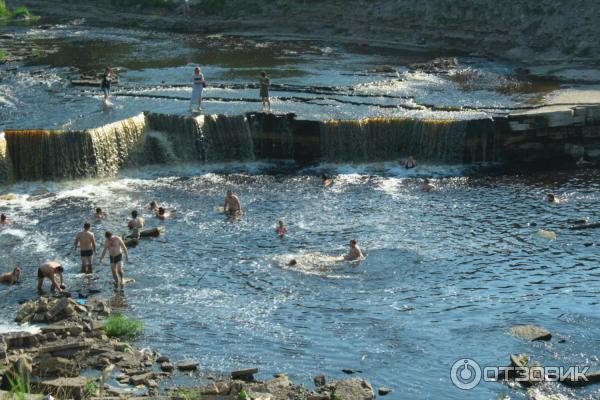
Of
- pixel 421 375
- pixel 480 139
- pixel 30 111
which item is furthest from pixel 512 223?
pixel 30 111

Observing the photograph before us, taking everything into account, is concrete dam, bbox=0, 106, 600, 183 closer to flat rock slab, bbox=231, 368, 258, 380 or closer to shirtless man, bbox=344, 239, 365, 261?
shirtless man, bbox=344, 239, 365, 261

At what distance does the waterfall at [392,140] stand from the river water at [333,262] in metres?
0.79

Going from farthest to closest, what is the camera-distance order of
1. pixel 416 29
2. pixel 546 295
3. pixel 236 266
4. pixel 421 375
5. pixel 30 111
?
pixel 416 29 → pixel 30 111 → pixel 236 266 → pixel 546 295 → pixel 421 375

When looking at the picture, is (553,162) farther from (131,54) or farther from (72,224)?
(131,54)

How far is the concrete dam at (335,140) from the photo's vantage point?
32781 millimetres

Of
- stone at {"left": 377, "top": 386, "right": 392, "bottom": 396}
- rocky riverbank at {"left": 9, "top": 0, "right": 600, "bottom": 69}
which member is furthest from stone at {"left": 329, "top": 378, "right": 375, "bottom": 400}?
rocky riverbank at {"left": 9, "top": 0, "right": 600, "bottom": 69}

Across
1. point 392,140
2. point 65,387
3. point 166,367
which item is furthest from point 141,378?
point 392,140

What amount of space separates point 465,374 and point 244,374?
4.31 m

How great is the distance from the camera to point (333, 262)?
78.0 feet

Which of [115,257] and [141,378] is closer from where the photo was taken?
[141,378]

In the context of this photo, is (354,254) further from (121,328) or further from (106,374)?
(106,374)

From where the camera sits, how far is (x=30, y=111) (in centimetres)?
3584

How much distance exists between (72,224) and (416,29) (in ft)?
99.6

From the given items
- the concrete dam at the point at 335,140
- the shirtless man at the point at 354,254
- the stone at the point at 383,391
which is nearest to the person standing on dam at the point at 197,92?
the concrete dam at the point at 335,140
